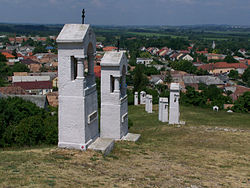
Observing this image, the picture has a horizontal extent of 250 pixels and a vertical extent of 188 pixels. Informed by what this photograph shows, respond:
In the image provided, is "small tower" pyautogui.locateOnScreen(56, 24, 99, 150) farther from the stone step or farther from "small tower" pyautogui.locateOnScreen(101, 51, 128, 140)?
"small tower" pyautogui.locateOnScreen(101, 51, 128, 140)

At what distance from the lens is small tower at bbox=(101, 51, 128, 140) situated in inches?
457

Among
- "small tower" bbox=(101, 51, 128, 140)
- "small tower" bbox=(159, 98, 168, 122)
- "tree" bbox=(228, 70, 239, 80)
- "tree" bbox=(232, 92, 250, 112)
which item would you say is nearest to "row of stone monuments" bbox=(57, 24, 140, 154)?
"small tower" bbox=(101, 51, 128, 140)

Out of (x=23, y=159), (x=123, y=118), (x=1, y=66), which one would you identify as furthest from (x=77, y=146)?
(x=1, y=66)

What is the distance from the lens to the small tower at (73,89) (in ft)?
32.4

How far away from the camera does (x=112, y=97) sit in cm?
1173

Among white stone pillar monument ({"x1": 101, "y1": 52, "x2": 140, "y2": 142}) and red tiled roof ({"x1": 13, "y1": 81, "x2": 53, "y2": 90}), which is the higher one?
white stone pillar monument ({"x1": 101, "y1": 52, "x2": 140, "y2": 142})

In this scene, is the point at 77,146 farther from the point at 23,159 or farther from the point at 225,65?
the point at 225,65

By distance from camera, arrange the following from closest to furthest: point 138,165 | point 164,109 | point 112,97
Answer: point 138,165
point 112,97
point 164,109

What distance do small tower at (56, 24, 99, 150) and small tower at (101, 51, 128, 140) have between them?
Result: 1518mm

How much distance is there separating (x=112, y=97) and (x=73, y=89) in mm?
2090

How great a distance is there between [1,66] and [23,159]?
68.5 m

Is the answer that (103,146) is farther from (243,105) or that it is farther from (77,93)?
(243,105)

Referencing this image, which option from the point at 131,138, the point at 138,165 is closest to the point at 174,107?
the point at 131,138

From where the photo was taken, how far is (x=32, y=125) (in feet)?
43.7
